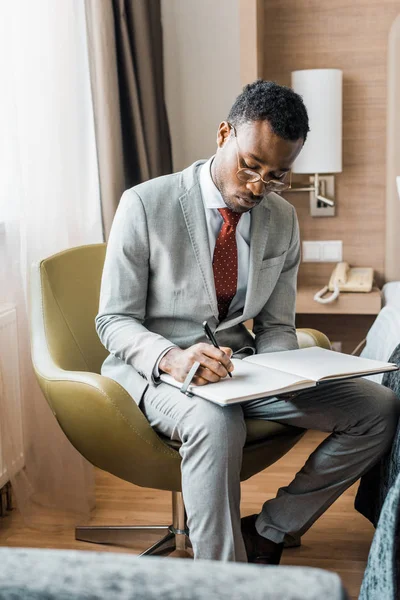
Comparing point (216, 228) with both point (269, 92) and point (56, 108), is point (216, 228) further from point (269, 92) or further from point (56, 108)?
point (56, 108)

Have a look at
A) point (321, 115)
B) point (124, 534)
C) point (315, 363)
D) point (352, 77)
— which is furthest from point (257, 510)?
point (352, 77)

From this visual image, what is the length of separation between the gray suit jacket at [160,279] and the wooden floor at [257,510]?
0.64m

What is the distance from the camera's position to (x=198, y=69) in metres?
3.61

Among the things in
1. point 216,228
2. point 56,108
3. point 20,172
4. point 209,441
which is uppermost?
point 56,108

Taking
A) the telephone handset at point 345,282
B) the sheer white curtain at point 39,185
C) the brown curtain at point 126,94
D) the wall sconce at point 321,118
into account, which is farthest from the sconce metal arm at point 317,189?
the sheer white curtain at point 39,185

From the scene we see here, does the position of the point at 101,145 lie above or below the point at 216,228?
above

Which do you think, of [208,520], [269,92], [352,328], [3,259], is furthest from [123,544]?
[352,328]

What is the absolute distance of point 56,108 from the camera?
8.34ft

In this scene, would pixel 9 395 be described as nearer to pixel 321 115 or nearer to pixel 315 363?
pixel 315 363

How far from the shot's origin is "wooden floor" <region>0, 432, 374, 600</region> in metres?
2.25

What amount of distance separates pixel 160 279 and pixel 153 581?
150 cm

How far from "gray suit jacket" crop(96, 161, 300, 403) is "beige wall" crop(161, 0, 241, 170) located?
5.15ft

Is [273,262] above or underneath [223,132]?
underneath

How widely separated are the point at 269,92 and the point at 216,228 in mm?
403
